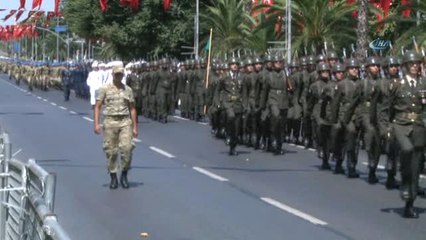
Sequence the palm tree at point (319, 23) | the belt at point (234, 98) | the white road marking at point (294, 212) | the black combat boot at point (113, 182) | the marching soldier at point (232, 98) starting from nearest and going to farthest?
the white road marking at point (294, 212)
the black combat boot at point (113, 182)
the marching soldier at point (232, 98)
the belt at point (234, 98)
the palm tree at point (319, 23)

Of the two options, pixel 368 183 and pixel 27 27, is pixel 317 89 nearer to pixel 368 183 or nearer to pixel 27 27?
pixel 368 183

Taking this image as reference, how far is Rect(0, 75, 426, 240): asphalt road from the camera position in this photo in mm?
10844

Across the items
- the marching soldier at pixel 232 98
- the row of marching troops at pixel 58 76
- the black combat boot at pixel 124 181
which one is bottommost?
the row of marching troops at pixel 58 76

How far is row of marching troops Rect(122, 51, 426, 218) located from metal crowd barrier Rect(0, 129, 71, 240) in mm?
4791

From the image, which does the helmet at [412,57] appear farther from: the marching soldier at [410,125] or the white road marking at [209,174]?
the white road marking at [209,174]

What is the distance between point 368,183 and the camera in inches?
601

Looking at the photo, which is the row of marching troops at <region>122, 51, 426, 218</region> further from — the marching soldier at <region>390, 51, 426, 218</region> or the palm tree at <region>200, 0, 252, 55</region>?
the palm tree at <region>200, 0, 252, 55</region>

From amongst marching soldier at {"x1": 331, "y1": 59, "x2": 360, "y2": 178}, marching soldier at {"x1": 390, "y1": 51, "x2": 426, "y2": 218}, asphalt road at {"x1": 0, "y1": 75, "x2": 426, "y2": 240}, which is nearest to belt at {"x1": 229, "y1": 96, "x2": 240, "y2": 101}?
asphalt road at {"x1": 0, "y1": 75, "x2": 426, "y2": 240}

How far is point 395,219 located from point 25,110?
28793 millimetres

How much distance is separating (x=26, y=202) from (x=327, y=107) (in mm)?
10742

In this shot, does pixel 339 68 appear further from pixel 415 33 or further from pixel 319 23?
pixel 319 23

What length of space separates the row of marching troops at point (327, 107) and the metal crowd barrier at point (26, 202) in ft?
15.7

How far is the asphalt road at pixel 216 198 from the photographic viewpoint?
35.6ft

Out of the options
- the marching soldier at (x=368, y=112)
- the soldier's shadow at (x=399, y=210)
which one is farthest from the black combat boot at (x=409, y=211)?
the marching soldier at (x=368, y=112)
